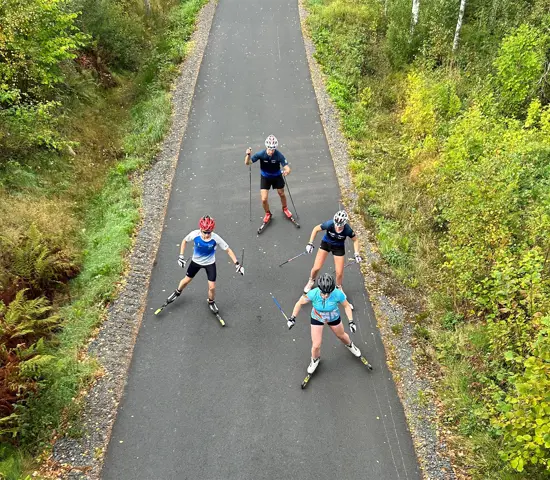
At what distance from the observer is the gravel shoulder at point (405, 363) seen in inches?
286

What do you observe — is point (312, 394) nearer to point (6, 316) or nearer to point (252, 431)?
point (252, 431)

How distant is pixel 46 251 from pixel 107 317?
1935 mm

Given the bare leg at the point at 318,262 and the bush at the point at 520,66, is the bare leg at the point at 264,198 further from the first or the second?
the bush at the point at 520,66

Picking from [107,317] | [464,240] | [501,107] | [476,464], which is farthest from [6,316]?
[501,107]

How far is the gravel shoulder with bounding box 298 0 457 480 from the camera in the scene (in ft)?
23.8

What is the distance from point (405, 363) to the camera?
870 cm

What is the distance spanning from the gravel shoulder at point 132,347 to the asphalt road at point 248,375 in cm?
19

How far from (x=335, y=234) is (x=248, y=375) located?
10.4 feet

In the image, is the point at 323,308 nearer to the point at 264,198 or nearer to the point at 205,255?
the point at 205,255

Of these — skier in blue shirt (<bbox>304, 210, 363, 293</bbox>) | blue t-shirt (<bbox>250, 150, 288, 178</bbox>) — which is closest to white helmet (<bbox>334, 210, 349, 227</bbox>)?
skier in blue shirt (<bbox>304, 210, 363, 293</bbox>)

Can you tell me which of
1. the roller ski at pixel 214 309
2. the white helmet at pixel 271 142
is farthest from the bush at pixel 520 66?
the roller ski at pixel 214 309

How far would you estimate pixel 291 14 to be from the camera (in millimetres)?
24438

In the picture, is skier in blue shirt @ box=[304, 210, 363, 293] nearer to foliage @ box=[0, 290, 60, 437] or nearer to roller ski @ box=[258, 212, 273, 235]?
roller ski @ box=[258, 212, 273, 235]

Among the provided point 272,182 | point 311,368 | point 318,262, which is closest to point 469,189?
point 318,262
